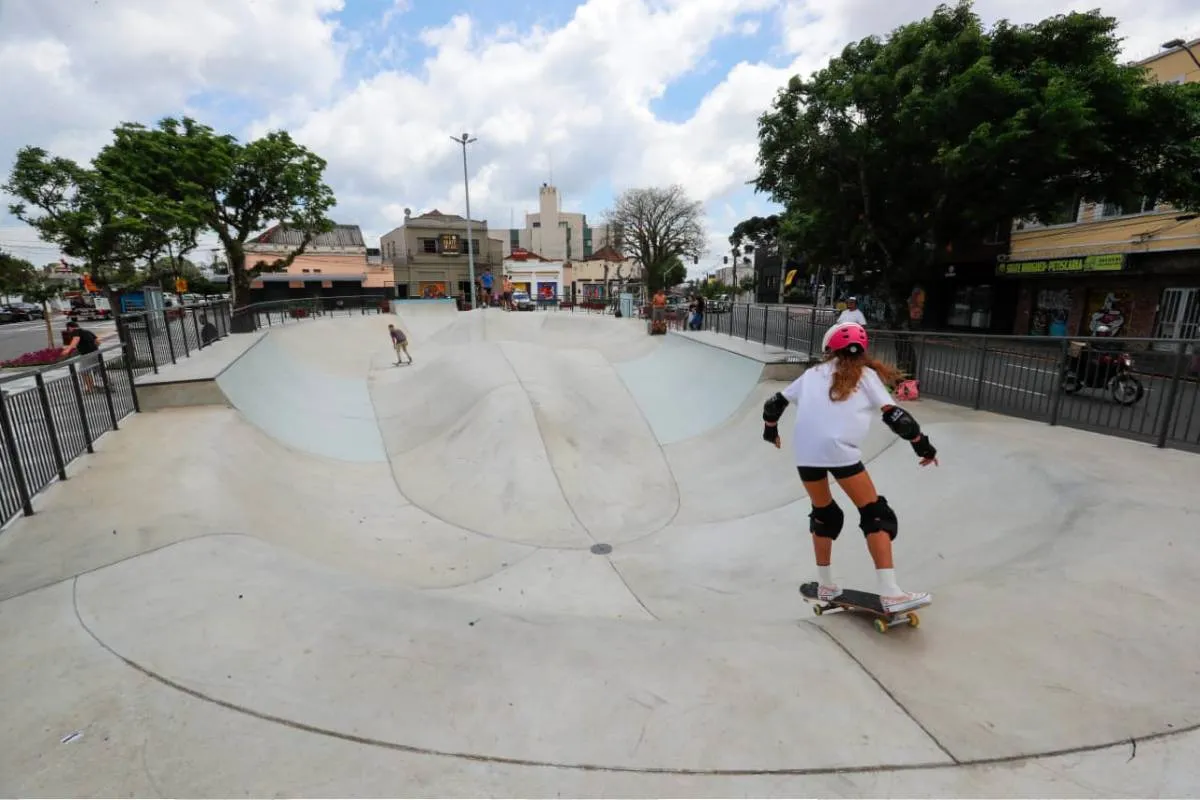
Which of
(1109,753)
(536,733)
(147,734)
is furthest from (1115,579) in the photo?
(147,734)

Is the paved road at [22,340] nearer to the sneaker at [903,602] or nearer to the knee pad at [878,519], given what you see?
the knee pad at [878,519]

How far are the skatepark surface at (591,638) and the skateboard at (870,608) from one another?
7 cm

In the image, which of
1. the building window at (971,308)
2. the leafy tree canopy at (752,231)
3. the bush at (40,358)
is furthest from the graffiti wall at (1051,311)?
the leafy tree canopy at (752,231)

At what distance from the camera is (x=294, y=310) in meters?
22.5

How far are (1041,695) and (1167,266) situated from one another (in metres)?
20.7

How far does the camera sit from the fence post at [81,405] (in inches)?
224

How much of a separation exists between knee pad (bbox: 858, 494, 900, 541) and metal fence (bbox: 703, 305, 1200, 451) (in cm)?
462

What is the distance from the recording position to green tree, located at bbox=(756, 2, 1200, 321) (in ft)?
37.9

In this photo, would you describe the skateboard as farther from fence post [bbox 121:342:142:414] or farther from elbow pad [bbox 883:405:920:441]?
fence post [bbox 121:342:142:414]

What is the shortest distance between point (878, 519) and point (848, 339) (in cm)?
112

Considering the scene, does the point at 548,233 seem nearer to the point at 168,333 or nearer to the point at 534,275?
the point at 534,275

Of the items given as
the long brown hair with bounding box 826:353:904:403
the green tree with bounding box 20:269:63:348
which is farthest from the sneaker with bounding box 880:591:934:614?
the green tree with bounding box 20:269:63:348

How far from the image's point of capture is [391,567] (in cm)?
549

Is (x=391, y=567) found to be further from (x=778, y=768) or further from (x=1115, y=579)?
(x=1115, y=579)
